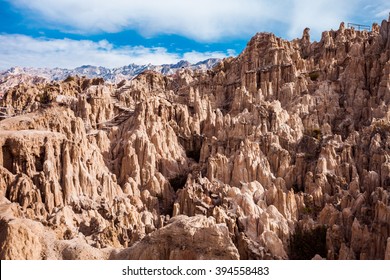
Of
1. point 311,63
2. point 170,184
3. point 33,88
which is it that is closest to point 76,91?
point 33,88

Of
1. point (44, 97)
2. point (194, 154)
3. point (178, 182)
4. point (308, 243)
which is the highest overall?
point (44, 97)

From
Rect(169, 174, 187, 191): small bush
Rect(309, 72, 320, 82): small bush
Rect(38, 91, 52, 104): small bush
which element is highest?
Rect(309, 72, 320, 82): small bush

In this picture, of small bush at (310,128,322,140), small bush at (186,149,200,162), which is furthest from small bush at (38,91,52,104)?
small bush at (310,128,322,140)

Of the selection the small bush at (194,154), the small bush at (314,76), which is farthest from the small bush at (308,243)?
the small bush at (314,76)

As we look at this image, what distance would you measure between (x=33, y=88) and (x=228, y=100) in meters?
22.4

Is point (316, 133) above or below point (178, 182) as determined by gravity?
above

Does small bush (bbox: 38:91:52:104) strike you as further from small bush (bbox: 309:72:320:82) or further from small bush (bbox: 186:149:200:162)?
small bush (bbox: 309:72:320:82)

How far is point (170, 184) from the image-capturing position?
1326 inches

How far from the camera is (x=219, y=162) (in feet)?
108

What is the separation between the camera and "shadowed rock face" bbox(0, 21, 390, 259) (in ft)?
69.2

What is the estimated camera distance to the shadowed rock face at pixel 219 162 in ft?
69.2

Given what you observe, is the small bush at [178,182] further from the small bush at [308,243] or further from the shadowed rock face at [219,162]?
the small bush at [308,243]

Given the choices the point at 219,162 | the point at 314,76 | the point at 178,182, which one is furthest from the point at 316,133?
the point at 178,182

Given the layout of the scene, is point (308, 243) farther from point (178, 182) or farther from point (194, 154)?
point (194, 154)
